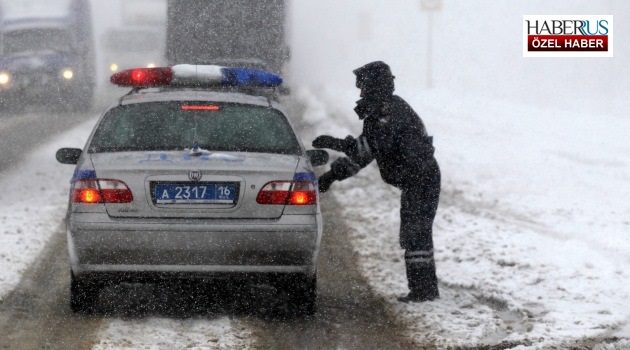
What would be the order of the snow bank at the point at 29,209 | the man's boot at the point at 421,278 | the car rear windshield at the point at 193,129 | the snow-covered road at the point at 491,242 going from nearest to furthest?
the snow-covered road at the point at 491,242, the car rear windshield at the point at 193,129, the man's boot at the point at 421,278, the snow bank at the point at 29,209

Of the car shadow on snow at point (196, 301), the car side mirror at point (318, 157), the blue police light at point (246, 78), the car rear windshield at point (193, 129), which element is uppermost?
the blue police light at point (246, 78)

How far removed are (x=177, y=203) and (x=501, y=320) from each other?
2113 millimetres

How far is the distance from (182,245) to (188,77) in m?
1.60

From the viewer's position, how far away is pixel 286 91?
13664mm

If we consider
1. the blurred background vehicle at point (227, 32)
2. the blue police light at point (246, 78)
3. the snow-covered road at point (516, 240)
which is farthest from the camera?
the blurred background vehicle at point (227, 32)

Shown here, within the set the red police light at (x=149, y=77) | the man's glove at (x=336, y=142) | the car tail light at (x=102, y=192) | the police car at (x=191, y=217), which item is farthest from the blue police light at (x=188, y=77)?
the car tail light at (x=102, y=192)

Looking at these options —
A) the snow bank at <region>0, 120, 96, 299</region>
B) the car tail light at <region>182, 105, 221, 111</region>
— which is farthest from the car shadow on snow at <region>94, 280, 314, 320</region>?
the car tail light at <region>182, 105, 221, 111</region>

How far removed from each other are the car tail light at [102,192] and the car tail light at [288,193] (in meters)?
0.78

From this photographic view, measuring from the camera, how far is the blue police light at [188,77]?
7.75 m

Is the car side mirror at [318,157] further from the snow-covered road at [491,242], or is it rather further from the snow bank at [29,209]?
the snow bank at [29,209]

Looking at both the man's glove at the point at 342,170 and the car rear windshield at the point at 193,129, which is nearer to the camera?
the car rear windshield at the point at 193,129

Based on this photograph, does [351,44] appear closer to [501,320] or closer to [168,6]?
[168,6]

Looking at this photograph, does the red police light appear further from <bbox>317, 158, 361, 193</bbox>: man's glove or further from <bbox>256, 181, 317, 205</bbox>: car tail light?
<bbox>256, 181, 317, 205</bbox>: car tail light

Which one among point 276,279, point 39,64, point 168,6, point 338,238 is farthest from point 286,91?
point 39,64
